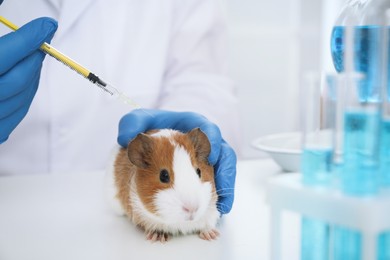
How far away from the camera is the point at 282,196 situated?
2.42 feet

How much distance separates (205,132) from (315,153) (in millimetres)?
610

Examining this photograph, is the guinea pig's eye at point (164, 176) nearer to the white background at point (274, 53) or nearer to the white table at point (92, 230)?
the white table at point (92, 230)

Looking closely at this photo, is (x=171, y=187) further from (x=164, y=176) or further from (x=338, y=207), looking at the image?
(x=338, y=207)

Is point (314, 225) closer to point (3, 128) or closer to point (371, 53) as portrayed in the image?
point (371, 53)

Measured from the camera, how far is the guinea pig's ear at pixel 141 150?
1133 mm

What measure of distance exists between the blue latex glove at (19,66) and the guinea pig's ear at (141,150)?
0.44 m

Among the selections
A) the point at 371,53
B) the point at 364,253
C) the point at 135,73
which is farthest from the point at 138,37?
the point at 364,253

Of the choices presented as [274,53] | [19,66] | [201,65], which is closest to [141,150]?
[19,66]

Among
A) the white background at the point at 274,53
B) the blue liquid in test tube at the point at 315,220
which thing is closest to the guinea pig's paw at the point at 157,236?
the blue liquid in test tube at the point at 315,220

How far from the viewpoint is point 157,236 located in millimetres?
1123

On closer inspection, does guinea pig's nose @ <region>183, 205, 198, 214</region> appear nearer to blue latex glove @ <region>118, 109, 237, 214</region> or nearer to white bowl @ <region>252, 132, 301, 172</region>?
blue latex glove @ <region>118, 109, 237, 214</region>

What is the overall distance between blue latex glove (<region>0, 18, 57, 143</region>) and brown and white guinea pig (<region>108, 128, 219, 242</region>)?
1.44 ft

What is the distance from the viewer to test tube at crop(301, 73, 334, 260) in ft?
2.37

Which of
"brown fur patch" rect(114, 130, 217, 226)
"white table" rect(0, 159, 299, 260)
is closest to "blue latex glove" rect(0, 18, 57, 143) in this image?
"white table" rect(0, 159, 299, 260)
